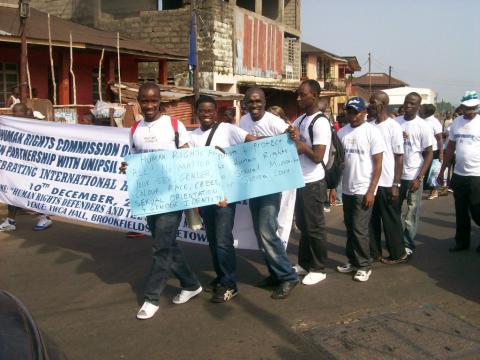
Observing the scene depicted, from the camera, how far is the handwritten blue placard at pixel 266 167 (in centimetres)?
457

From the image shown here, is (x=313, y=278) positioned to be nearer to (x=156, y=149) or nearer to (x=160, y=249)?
(x=160, y=249)

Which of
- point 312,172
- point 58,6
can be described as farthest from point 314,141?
point 58,6

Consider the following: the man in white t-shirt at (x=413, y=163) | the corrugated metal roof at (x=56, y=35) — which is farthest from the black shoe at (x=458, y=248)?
the corrugated metal roof at (x=56, y=35)

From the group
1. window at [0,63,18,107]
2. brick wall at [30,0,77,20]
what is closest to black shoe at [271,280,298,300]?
window at [0,63,18,107]

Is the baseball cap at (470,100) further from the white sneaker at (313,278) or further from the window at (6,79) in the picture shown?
the window at (6,79)

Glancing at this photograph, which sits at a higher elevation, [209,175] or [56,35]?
[56,35]

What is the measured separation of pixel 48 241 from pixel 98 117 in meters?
4.80

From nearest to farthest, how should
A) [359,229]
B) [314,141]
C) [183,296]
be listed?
[183,296] < [314,141] < [359,229]

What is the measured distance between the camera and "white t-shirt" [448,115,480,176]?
243 inches

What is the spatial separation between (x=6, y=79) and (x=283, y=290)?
13.6 metres

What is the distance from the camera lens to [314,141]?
4.74 m

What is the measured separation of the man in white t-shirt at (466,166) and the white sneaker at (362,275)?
1730 millimetres

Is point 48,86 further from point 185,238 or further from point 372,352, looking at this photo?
point 372,352

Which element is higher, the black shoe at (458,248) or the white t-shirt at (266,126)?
the white t-shirt at (266,126)
